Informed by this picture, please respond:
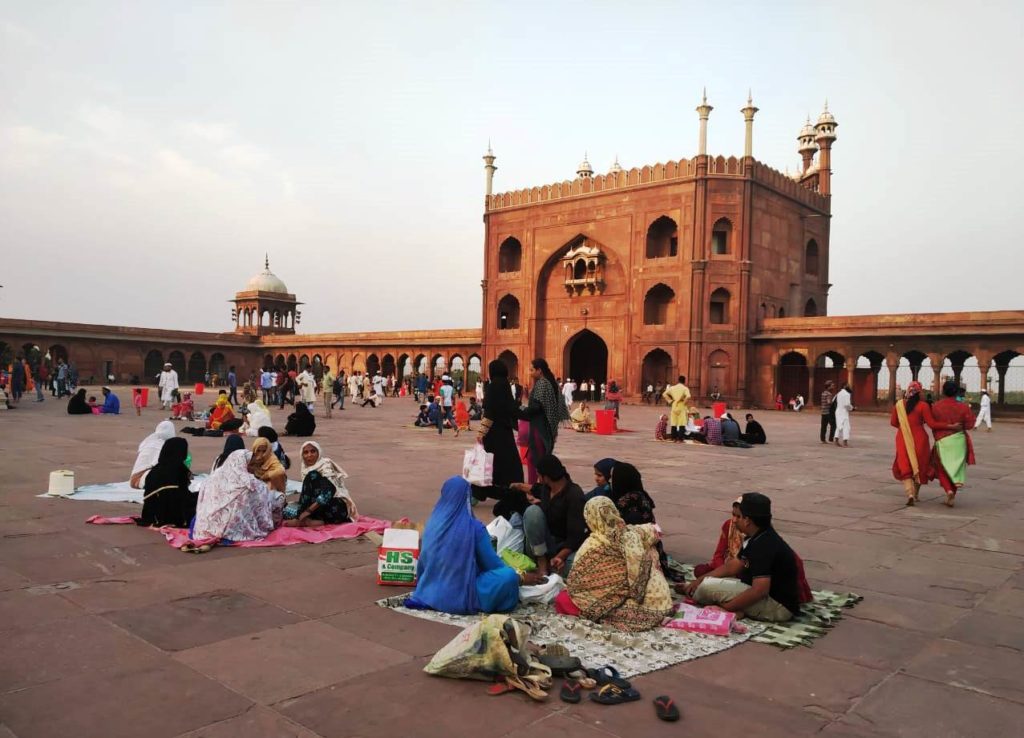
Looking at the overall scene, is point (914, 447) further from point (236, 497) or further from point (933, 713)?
point (236, 497)

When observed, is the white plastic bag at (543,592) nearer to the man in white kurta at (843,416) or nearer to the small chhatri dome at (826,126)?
the man in white kurta at (843,416)

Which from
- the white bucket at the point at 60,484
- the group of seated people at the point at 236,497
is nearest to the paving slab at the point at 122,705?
the group of seated people at the point at 236,497

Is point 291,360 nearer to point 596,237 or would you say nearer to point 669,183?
point 596,237

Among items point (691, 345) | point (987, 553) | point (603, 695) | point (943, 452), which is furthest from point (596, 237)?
point (603, 695)

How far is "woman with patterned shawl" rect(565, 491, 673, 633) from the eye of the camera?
366cm

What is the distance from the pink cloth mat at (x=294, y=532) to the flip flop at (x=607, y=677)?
2872 mm

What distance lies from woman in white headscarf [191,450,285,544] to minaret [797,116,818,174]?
113 ft

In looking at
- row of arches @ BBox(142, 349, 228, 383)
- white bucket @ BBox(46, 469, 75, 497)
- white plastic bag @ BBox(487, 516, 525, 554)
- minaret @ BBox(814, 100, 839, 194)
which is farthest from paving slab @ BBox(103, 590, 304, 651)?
row of arches @ BBox(142, 349, 228, 383)

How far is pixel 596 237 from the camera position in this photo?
2964 centimetres

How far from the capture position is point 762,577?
3.72m

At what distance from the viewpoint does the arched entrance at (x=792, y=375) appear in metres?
26.3

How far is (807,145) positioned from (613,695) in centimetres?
3651

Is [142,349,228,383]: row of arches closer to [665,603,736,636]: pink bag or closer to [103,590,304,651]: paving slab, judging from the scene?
[103,590,304,651]: paving slab

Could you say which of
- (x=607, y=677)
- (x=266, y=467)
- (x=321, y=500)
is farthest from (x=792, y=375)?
(x=607, y=677)
